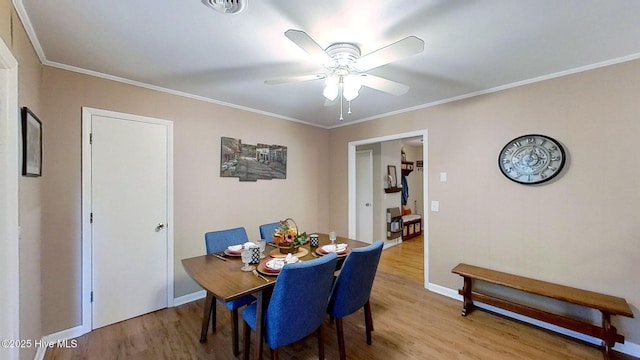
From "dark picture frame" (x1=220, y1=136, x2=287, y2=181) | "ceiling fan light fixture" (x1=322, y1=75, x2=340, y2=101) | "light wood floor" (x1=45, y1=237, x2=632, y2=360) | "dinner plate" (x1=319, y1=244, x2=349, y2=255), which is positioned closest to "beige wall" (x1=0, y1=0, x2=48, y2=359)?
"light wood floor" (x1=45, y1=237, x2=632, y2=360)

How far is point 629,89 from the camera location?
6.88 feet

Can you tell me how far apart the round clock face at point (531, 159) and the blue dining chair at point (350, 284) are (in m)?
1.69

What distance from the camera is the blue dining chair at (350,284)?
6.20 ft

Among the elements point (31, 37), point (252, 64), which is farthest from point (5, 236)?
point (252, 64)

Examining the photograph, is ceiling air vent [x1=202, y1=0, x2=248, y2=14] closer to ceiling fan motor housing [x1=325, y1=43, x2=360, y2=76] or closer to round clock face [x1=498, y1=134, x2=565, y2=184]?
ceiling fan motor housing [x1=325, y1=43, x2=360, y2=76]

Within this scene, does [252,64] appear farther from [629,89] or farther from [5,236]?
[629,89]

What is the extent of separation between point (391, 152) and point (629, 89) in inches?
139

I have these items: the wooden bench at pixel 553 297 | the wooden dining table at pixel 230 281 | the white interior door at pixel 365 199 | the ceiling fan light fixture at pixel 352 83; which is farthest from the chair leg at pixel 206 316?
the white interior door at pixel 365 199

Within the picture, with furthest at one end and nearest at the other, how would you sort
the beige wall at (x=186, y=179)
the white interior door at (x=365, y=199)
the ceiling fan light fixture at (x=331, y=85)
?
the white interior door at (x=365, y=199) → the beige wall at (x=186, y=179) → the ceiling fan light fixture at (x=331, y=85)

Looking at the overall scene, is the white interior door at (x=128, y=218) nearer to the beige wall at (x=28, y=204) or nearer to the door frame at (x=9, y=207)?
the beige wall at (x=28, y=204)

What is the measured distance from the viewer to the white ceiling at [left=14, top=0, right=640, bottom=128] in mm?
1506

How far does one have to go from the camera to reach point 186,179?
295 cm

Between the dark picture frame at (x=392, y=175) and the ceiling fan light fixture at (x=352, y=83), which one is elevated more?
the ceiling fan light fixture at (x=352, y=83)

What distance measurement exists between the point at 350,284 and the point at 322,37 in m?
1.77
